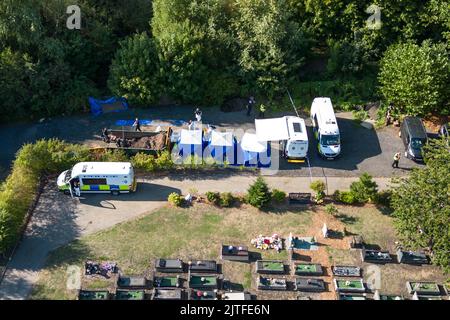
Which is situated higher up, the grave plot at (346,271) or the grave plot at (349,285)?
the grave plot at (346,271)

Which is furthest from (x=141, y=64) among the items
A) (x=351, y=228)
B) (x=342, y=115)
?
(x=351, y=228)

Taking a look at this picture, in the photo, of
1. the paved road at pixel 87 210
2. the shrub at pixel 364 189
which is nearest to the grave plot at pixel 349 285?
the shrub at pixel 364 189

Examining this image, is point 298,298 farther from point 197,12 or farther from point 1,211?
point 197,12

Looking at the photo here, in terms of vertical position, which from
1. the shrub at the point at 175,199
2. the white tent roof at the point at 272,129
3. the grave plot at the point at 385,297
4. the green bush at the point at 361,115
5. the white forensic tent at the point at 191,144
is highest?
the green bush at the point at 361,115

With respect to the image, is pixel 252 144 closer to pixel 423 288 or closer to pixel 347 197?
pixel 347 197

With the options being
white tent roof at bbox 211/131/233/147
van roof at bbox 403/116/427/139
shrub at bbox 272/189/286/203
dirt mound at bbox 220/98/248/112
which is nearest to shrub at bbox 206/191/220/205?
shrub at bbox 272/189/286/203

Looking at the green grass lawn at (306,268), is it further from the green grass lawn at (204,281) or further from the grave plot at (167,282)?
the grave plot at (167,282)

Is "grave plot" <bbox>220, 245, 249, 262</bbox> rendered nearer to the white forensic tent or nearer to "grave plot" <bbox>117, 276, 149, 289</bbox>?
"grave plot" <bbox>117, 276, 149, 289</bbox>
